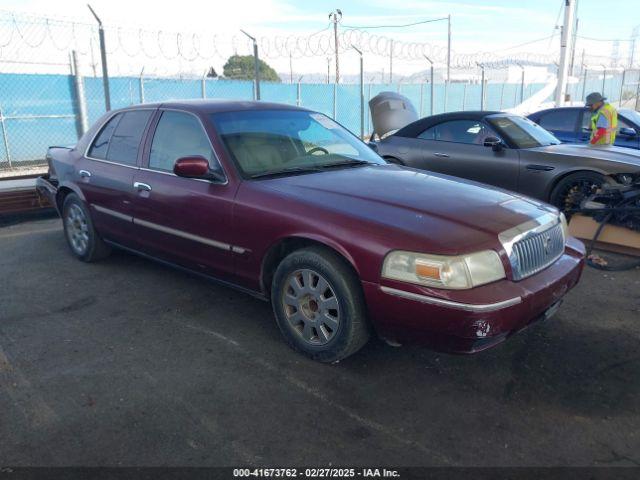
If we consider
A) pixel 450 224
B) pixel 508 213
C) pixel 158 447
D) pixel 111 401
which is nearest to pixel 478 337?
pixel 450 224

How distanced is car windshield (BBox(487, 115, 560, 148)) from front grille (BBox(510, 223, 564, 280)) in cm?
374

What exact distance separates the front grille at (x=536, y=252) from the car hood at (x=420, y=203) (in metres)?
0.13

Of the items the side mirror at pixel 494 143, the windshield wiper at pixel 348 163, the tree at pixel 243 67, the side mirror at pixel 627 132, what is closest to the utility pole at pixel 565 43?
the side mirror at pixel 627 132

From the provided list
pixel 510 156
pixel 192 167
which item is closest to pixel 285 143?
pixel 192 167

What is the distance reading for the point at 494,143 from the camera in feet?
22.9

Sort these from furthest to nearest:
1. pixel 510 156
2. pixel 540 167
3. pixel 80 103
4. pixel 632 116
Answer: pixel 80 103 < pixel 632 116 < pixel 510 156 < pixel 540 167

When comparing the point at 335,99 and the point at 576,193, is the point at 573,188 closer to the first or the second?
the point at 576,193

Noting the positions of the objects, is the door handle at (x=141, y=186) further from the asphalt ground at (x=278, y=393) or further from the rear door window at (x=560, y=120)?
the rear door window at (x=560, y=120)

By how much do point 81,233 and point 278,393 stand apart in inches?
130

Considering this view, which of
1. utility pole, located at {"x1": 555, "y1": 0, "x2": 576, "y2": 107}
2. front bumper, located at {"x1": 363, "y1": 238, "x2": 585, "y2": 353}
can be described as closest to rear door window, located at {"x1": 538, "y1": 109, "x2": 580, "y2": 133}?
utility pole, located at {"x1": 555, "y1": 0, "x2": 576, "y2": 107}

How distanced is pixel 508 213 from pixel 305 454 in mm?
1870

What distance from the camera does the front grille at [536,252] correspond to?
317 cm

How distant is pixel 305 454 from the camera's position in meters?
2.69

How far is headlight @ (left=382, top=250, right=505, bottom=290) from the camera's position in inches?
117
